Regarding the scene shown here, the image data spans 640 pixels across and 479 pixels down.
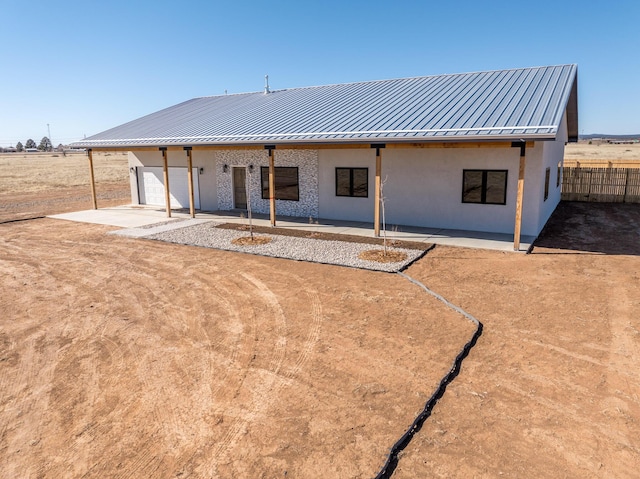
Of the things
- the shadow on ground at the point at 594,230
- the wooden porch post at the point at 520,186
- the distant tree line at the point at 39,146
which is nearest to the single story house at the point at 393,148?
the wooden porch post at the point at 520,186

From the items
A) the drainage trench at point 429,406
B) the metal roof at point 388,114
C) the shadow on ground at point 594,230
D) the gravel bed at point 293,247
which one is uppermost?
the metal roof at point 388,114

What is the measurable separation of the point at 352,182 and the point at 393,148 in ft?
8.13

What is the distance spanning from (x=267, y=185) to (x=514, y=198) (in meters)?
9.20

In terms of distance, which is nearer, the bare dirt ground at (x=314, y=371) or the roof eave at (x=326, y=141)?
the bare dirt ground at (x=314, y=371)

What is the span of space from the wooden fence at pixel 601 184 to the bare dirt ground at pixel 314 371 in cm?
1234

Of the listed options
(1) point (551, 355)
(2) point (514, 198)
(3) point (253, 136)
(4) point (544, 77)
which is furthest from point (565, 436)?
(4) point (544, 77)

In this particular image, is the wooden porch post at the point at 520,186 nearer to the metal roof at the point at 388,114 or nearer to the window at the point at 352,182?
the metal roof at the point at 388,114

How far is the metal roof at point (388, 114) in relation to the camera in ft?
37.9

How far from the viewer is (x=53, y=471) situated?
12.7 ft

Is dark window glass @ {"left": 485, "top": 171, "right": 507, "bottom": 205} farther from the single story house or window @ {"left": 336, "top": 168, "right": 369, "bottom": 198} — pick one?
window @ {"left": 336, "top": 168, "right": 369, "bottom": 198}

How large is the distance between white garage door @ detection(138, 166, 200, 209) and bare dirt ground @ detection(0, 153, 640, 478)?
10331mm

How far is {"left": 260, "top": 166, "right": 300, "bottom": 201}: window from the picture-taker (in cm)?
1684

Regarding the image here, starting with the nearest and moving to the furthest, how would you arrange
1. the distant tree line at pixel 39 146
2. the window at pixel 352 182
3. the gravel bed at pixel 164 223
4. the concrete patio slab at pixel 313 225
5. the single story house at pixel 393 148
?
1. the single story house at pixel 393 148
2. the concrete patio slab at pixel 313 225
3. the window at pixel 352 182
4. the gravel bed at pixel 164 223
5. the distant tree line at pixel 39 146

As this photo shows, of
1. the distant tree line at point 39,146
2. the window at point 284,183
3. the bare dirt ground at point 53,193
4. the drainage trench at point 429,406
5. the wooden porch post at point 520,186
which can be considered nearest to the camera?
the drainage trench at point 429,406
